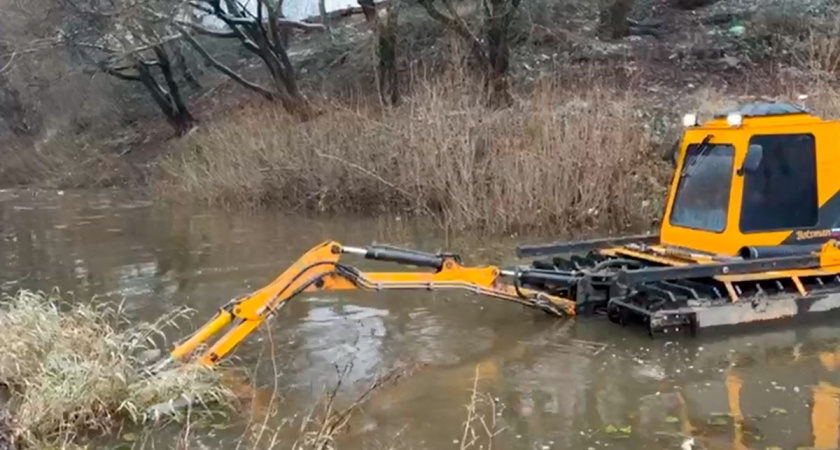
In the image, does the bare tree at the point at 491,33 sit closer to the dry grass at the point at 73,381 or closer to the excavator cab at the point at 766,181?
the excavator cab at the point at 766,181

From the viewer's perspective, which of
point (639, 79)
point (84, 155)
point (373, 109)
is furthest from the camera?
point (84, 155)

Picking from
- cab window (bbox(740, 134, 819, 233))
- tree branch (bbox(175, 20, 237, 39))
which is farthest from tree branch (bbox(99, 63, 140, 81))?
cab window (bbox(740, 134, 819, 233))

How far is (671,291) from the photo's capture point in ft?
30.2

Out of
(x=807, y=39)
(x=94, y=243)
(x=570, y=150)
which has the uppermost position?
(x=807, y=39)

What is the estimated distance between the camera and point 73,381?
278 inches

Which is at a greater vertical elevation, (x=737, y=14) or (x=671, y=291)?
(x=737, y=14)

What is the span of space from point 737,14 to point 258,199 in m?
12.5

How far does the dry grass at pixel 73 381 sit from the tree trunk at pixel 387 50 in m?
16.2

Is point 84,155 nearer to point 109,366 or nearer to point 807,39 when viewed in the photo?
point 807,39

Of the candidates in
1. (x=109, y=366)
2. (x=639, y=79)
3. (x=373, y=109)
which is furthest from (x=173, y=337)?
(x=639, y=79)

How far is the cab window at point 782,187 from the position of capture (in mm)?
9461

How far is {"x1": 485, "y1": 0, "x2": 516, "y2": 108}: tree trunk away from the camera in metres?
21.5

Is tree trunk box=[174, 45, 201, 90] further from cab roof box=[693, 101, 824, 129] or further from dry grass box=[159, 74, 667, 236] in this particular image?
cab roof box=[693, 101, 824, 129]

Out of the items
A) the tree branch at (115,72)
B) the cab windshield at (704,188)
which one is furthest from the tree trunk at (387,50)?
the cab windshield at (704,188)
